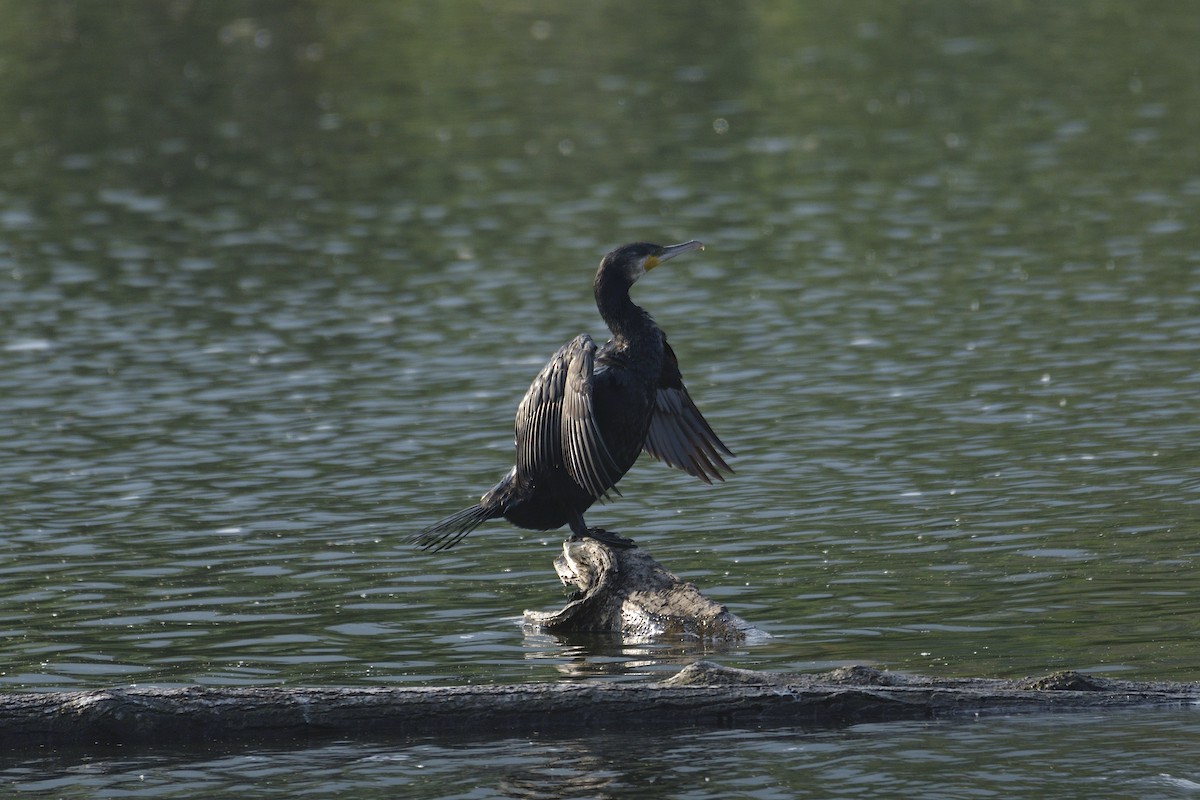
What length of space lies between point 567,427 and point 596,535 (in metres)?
0.81

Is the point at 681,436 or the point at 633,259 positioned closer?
the point at 633,259

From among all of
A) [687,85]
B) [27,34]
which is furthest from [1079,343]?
[27,34]

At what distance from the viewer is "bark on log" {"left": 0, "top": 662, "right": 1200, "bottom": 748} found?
905cm

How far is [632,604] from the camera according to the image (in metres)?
11.5

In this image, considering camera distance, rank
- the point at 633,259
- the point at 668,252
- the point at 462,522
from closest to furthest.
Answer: the point at 633,259 < the point at 668,252 < the point at 462,522

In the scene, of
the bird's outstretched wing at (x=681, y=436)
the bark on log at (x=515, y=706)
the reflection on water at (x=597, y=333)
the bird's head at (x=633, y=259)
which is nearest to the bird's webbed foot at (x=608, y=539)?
the reflection on water at (x=597, y=333)

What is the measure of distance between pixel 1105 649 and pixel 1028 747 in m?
2.13

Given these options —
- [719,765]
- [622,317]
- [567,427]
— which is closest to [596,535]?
[567,427]

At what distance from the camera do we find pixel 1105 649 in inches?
419

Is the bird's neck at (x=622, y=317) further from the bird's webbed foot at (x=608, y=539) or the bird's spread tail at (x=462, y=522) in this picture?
the bird's spread tail at (x=462, y=522)

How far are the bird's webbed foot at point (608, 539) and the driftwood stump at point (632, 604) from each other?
66 millimetres

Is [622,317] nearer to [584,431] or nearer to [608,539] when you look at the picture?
[584,431]

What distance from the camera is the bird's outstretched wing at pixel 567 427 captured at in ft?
37.2

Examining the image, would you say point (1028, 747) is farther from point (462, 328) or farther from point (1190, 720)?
point (462, 328)
